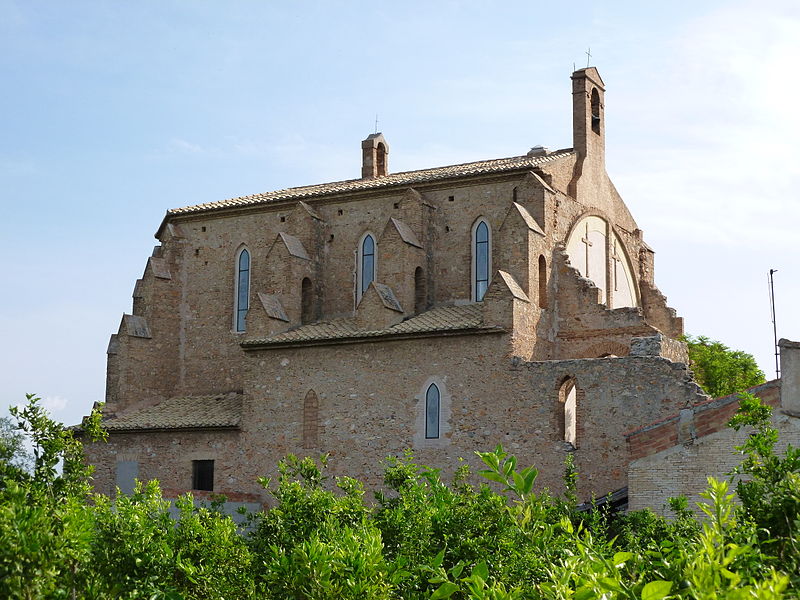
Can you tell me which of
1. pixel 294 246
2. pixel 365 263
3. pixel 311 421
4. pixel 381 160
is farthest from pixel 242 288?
pixel 381 160

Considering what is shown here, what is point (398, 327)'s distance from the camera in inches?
1005

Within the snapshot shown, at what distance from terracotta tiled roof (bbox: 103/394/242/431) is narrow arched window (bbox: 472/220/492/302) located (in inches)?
276

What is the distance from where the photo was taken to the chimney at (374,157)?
108ft

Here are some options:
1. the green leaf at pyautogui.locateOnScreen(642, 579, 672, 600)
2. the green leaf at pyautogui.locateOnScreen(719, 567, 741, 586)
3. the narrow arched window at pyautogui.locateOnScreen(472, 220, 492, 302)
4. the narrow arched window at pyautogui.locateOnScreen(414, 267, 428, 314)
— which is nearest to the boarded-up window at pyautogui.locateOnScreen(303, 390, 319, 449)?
the narrow arched window at pyautogui.locateOnScreen(414, 267, 428, 314)

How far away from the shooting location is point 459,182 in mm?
27875

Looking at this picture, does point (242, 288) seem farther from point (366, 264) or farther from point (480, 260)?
point (480, 260)

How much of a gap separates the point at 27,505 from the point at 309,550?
2877 millimetres

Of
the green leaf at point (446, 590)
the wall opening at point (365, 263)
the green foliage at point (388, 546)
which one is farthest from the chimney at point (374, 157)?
the green leaf at point (446, 590)

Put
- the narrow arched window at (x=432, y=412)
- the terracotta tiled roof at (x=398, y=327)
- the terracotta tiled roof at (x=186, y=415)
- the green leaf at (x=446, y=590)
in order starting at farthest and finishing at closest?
the terracotta tiled roof at (x=186, y=415) < the terracotta tiled roof at (x=398, y=327) < the narrow arched window at (x=432, y=412) < the green leaf at (x=446, y=590)

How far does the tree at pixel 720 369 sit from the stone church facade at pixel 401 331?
8.42ft

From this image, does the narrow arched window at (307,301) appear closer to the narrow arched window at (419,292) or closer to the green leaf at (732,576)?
the narrow arched window at (419,292)

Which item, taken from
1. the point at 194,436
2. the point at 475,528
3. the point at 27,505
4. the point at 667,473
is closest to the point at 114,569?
the point at 27,505

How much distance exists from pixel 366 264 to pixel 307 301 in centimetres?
193

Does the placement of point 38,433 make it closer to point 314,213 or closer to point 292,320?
point 292,320
